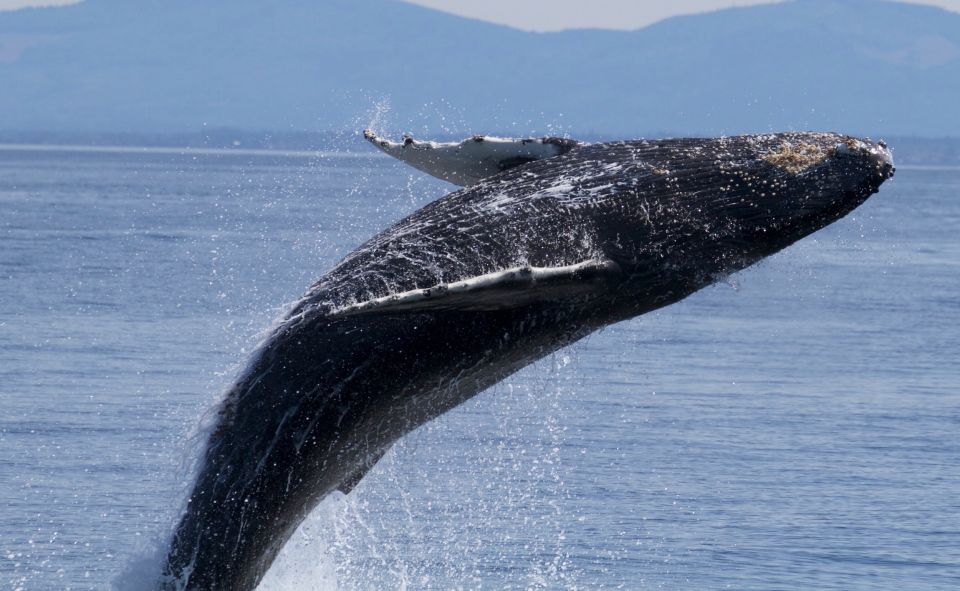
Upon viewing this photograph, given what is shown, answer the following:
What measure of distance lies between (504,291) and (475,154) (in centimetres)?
142

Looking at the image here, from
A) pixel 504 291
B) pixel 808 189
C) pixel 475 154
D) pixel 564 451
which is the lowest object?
pixel 564 451

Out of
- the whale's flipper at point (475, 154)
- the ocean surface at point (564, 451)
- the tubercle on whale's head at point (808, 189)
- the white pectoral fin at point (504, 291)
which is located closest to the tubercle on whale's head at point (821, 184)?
the tubercle on whale's head at point (808, 189)

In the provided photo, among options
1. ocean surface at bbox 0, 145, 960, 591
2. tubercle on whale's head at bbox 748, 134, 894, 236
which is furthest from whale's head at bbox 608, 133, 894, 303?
ocean surface at bbox 0, 145, 960, 591

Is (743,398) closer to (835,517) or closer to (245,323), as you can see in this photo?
(835,517)

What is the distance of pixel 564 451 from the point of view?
42.4ft

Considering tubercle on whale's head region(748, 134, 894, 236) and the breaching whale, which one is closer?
the breaching whale

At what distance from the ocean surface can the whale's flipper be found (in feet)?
3.82

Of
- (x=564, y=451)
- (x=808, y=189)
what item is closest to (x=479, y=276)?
(x=808, y=189)

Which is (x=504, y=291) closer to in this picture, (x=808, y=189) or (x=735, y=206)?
(x=735, y=206)

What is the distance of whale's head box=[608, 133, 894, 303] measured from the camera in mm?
7293

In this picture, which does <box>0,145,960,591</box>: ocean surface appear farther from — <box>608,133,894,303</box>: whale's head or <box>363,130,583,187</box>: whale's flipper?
<box>363,130,583,187</box>: whale's flipper

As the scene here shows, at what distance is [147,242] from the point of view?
107 ft

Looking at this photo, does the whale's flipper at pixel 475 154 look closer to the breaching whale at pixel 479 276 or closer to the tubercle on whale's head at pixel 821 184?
the breaching whale at pixel 479 276

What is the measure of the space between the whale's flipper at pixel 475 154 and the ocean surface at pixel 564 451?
1.16 m
